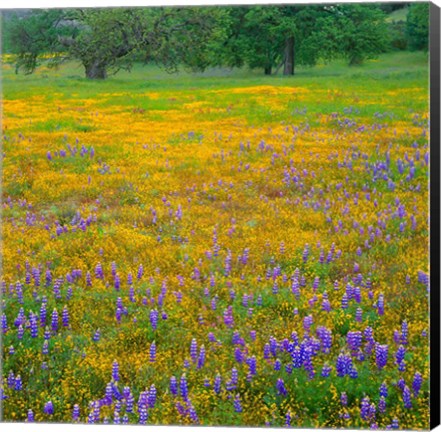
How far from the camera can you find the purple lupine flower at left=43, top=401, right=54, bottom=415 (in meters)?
6.94

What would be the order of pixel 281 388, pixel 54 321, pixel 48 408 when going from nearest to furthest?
pixel 281 388, pixel 48 408, pixel 54 321

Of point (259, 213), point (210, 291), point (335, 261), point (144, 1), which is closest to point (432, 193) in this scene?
point (335, 261)

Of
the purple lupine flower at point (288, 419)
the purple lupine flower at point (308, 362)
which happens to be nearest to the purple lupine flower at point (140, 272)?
the purple lupine flower at point (308, 362)

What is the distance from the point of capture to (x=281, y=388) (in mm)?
6516

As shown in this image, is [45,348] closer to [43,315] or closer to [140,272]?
[43,315]

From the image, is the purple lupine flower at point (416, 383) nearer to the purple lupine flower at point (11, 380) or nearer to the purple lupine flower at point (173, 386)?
the purple lupine flower at point (173, 386)

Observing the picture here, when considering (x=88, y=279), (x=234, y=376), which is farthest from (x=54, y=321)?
(x=234, y=376)

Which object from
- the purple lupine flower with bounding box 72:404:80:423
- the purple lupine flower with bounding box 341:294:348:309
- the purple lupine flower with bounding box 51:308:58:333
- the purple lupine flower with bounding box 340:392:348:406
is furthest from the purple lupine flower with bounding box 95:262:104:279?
the purple lupine flower with bounding box 340:392:348:406

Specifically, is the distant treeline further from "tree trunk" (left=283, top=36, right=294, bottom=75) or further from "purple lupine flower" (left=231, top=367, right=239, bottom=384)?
"purple lupine flower" (left=231, top=367, right=239, bottom=384)

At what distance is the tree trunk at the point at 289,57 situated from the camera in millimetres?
7512

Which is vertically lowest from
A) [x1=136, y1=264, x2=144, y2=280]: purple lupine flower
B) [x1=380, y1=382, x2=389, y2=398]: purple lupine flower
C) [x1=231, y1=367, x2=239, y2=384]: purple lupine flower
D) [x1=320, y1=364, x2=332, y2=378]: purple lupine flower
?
[x1=380, y1=382, x2=389, y2=398]: purple lupine flower

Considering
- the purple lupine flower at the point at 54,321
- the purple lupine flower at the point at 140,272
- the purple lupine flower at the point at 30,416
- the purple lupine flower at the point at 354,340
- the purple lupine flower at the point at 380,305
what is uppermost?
the purple lupine flower at the point at 140,272

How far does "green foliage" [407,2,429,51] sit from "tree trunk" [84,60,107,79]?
2.87 meters

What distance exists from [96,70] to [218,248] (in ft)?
6.94
